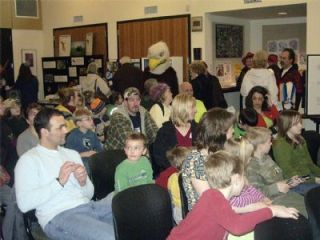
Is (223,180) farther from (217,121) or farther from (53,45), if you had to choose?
(53,45)

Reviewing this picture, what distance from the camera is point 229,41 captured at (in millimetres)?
9445

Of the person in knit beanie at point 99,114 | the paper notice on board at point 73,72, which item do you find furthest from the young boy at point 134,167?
the paper notice on board at point 73,72

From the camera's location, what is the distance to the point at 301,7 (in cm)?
801

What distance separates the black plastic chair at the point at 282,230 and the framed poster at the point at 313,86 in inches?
178

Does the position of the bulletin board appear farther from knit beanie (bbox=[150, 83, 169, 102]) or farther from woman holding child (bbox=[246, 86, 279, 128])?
woman holding child (bbox=[246, 86, 279, 128])

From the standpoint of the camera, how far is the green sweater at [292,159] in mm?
3971

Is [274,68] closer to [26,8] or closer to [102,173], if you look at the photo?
[102,173]

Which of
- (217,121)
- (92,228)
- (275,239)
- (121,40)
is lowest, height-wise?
(92,228)

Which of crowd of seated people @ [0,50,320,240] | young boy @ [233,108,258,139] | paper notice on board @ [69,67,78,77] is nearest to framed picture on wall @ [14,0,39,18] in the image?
paper notice on board @ [69,67,78,77]

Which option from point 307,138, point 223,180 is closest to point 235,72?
point 307,138

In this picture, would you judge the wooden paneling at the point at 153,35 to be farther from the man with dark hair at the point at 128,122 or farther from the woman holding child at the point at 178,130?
the woman holding child at the point at 178,130

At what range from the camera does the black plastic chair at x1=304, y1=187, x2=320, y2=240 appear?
2.34 m

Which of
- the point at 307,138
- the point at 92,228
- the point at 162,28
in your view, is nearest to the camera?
the point at 92,228

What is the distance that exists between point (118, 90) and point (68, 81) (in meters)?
4.13
